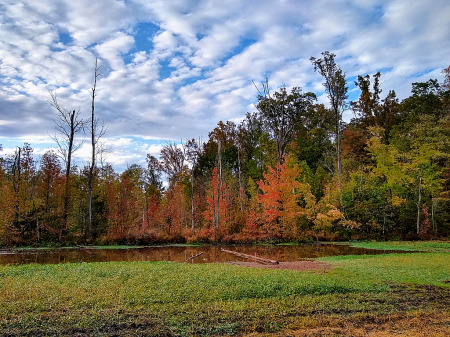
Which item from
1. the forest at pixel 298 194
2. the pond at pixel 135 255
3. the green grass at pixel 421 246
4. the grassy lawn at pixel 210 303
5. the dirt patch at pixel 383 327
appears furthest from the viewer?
the forest at pixel 298 194

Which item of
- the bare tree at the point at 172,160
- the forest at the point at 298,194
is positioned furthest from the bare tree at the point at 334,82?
the bare tree at the point at 172,160

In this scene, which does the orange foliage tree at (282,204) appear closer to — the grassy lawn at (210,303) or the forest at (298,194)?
the forest at (298,194)

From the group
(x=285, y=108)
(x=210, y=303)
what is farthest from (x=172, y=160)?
(x=210, y=303)

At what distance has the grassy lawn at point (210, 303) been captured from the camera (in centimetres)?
584

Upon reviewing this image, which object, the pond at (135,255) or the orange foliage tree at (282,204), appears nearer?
the pond at (135,255)

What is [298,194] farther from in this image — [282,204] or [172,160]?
→ [172,160]

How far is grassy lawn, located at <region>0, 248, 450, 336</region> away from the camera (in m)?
5.84

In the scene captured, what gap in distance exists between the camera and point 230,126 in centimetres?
5378

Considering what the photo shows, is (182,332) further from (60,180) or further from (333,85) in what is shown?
(333,85)

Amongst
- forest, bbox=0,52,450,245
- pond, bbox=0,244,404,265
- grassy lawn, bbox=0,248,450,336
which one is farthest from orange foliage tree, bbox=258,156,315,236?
grassy lawn, bbox=0,248,450,336

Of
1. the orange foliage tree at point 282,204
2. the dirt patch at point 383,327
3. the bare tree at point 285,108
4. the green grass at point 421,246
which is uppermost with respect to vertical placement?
the bare tree at point 285,108

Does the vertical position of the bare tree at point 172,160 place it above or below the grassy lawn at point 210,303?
above

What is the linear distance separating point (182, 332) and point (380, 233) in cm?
3005

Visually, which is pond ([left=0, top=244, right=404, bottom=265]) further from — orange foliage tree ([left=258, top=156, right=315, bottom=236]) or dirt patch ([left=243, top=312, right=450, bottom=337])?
dirt patch ([left=243, top=312, right=450, bottom=337])
